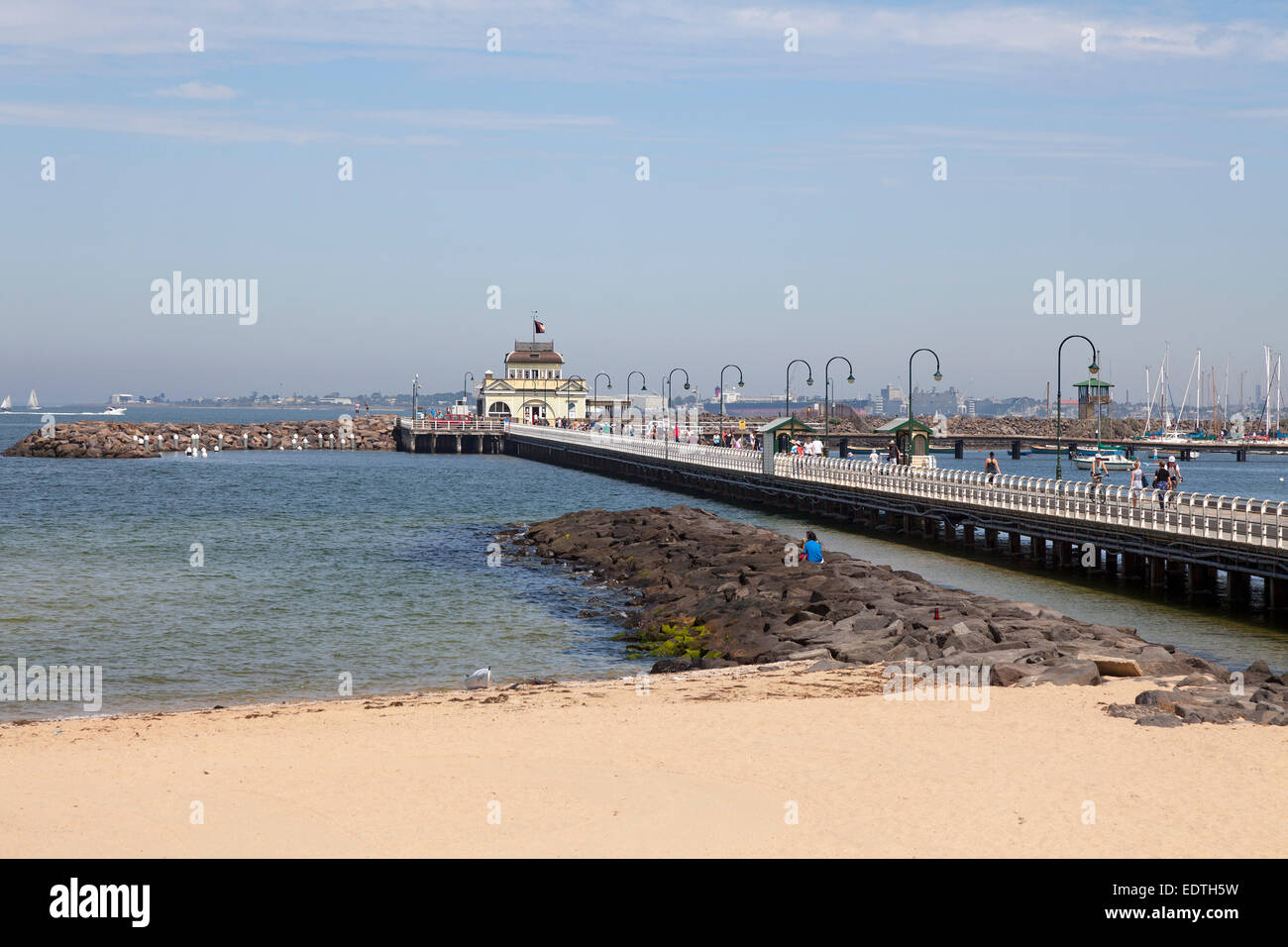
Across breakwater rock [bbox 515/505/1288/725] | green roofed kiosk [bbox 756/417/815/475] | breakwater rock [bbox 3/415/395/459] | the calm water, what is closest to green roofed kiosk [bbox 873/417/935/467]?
green roofed kiosk [bbox 756/417/815/475]

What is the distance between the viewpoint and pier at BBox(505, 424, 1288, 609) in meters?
32.8

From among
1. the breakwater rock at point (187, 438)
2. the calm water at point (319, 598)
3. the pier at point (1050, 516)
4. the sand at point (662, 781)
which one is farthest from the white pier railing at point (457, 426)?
the sand at point (662, 781)

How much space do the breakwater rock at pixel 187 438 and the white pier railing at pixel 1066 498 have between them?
8092 cm

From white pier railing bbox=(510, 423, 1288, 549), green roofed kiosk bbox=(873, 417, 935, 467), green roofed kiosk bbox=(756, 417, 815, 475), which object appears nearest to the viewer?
white pier railing bbox=(510, 423, 1288, 549)

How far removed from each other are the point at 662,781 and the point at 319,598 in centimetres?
2397

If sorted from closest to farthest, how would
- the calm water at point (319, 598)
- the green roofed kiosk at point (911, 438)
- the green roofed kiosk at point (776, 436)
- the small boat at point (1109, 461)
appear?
the calm water at point (319, 598), the green roofed kiosk at point (911, 438), the green roofed kiosk at point (776, 436), the small boat at point (1109, 461)

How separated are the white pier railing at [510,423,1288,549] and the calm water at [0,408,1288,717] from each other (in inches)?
84.2

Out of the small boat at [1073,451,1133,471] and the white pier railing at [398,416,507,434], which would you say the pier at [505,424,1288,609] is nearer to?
the small boat at [1073,451,1133,471]

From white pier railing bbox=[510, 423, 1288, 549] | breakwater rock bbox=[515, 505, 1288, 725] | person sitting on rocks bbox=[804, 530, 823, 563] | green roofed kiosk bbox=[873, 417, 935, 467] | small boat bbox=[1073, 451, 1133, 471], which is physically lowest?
small boat bbox=[1073, 451, 1133, 471]

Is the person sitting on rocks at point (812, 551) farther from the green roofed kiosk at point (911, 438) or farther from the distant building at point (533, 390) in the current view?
the distant building at point (533, 390)

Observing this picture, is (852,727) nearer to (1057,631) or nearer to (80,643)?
(1057,631)

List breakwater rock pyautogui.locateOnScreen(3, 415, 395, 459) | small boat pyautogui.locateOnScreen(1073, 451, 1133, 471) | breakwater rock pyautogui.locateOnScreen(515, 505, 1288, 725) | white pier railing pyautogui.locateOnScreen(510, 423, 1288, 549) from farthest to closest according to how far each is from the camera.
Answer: small boat pyautogui.locateOnScreen(1073, 451, 1133, 471), breakwater rock pyautogui.locateOnScreen(3, 415, 395, 459), white pier railing pyautogui.locateOnScreen(510, 423, 1288, 549), breakwater rock pyautogui.locateOnScreen(515, 505, 1288, 725)

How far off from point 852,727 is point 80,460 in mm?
117145

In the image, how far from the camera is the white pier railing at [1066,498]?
32781 millimetres
